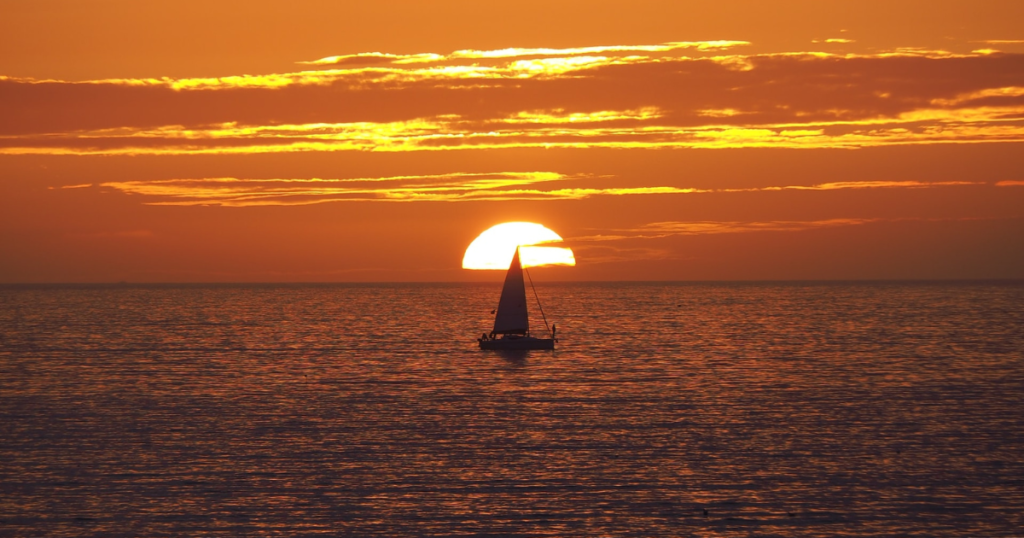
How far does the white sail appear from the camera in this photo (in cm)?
11606

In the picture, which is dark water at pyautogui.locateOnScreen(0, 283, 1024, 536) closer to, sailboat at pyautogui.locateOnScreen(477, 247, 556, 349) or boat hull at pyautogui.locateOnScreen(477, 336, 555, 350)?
boat hull at pyautogui.locateOnScreen(477, 336, 555, 350)

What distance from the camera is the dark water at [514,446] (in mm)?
42000

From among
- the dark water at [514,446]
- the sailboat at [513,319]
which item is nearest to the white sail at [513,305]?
the sailboat at [513,319]

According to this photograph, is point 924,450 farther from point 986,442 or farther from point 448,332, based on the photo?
point 448,332

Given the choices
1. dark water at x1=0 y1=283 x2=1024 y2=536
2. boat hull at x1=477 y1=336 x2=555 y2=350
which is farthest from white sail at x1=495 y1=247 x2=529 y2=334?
dark water at x1=0 y1=283 x2=1024 y2=536

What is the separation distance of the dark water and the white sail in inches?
217

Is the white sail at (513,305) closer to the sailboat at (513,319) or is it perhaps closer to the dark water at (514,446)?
the sailboat at (513,319)

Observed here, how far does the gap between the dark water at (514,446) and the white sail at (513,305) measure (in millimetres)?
5514

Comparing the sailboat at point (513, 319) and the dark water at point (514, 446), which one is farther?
the sailboat at point (513, 319)

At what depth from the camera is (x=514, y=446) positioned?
57188 mm

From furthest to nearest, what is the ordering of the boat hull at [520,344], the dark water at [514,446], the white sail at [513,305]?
the boat hull at [520,344], the white sail at [513,305], the dark water at [514,446]

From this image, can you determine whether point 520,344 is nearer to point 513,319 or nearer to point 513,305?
point 513,319

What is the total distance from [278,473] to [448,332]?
125 m

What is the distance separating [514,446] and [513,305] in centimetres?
6132
